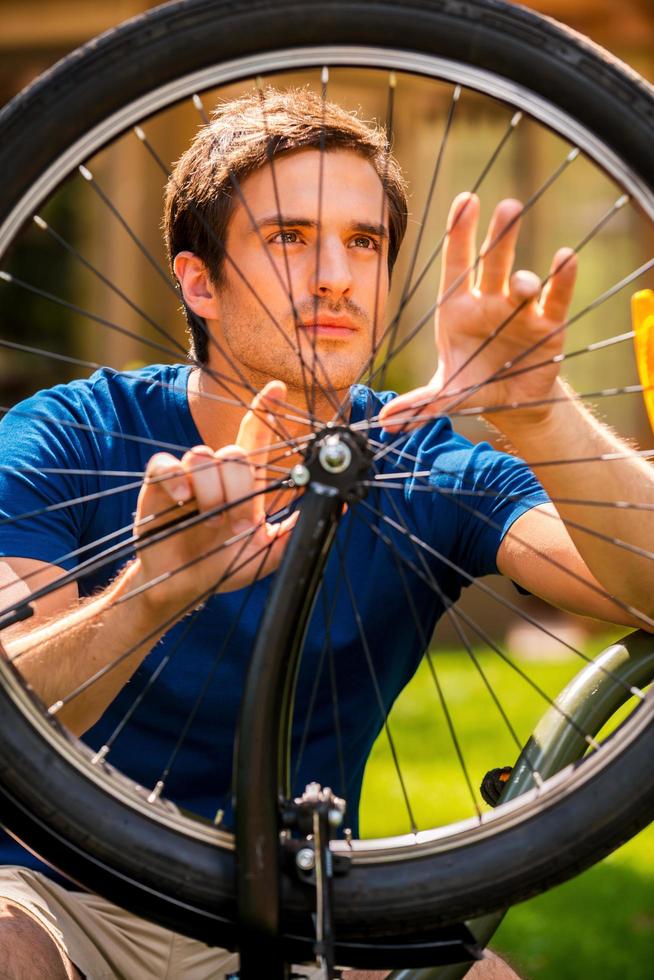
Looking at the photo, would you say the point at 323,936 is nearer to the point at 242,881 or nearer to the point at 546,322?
the point at 242,881

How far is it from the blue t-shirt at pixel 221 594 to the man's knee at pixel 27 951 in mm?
184

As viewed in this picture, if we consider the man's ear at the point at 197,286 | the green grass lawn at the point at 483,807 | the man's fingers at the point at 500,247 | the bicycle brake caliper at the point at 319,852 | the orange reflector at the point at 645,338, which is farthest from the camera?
the green grass lawn at the point at 483,807

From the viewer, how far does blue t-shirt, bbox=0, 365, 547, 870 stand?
1871 mm

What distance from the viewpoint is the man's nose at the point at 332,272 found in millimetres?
1895

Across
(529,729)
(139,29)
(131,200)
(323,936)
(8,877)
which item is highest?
(131,200)

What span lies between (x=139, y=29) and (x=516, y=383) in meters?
0.61

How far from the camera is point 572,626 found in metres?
6.45

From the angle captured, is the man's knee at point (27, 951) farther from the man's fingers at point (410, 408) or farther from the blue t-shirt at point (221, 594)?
the man's fingers at point (410, 408)

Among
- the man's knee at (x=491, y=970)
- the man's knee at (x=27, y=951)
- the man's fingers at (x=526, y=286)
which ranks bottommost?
the man's knee at (x=491, y=970)

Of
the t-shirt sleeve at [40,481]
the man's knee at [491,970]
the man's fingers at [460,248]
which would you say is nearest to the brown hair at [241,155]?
the t-shirt sleeve at [40,481]

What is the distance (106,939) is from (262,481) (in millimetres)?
641

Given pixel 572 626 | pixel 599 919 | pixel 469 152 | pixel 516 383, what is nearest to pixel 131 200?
pixel 469 152

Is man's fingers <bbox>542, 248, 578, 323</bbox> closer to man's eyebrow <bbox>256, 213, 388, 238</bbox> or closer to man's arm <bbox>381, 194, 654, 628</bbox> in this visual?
man's arm <bbox>381, 194, 654, 628</bbox>

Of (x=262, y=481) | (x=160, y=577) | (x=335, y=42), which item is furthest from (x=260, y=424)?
(x=335, y=42)
